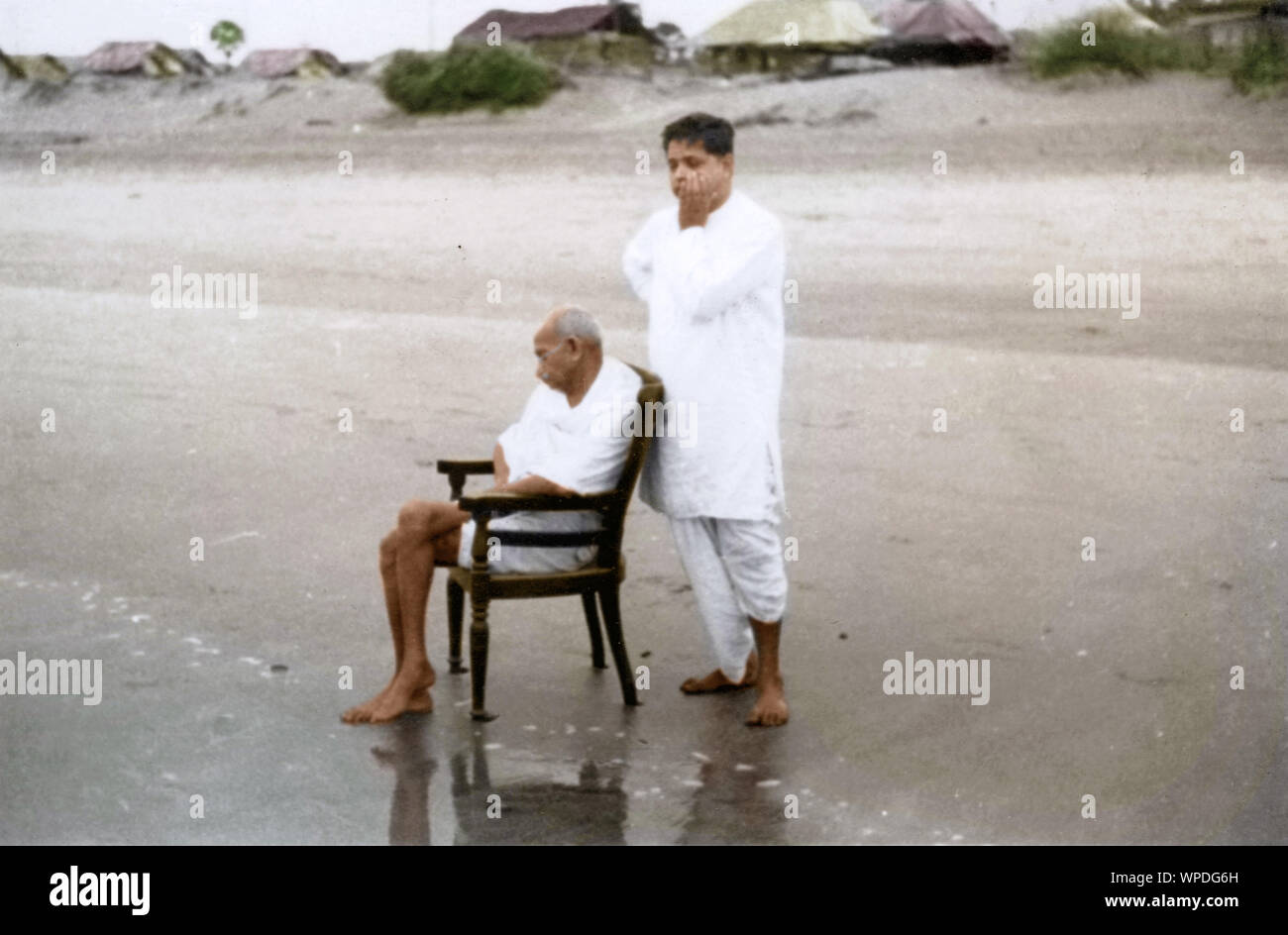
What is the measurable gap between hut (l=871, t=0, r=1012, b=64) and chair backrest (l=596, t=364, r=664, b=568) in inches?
411

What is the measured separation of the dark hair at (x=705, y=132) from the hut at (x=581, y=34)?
9367mm

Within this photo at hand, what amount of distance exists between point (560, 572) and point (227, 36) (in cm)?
989

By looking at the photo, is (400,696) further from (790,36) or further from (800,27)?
(800,27)

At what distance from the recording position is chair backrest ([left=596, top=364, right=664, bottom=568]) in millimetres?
5262

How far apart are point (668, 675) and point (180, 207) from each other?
12.7 meters

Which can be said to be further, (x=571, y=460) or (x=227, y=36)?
(x=227, y=36)

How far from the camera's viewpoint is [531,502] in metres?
5.18

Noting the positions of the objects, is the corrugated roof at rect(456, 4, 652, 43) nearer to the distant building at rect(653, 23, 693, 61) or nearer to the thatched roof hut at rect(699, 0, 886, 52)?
the distant building at rect(653, 23, 693, 61)

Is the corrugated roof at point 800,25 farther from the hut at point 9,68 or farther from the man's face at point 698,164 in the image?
the man's face at point 698,164

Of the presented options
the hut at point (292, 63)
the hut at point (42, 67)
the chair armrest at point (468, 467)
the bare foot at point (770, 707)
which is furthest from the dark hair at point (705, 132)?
the hut at point (292, 63)

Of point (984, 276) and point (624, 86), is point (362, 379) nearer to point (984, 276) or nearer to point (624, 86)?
Result: point (984, 276)

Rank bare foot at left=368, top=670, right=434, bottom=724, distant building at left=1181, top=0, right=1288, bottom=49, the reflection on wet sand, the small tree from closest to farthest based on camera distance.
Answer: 1. the reflection on wet sand
2. bare foot at left=368, top=670, right=434, bottom=724
3. the small tree
4. distant building at left=1181, top=0, right=1288, bottom=49

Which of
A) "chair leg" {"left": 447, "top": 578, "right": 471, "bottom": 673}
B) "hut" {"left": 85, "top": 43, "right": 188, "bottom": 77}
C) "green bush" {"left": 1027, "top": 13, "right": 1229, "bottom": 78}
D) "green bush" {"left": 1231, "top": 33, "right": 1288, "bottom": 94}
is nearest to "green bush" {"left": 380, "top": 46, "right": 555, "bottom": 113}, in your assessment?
"hut" {"left": 85, "top": 43, "right": 188, "bottom": 77}

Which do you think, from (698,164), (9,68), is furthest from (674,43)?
(698,164)
